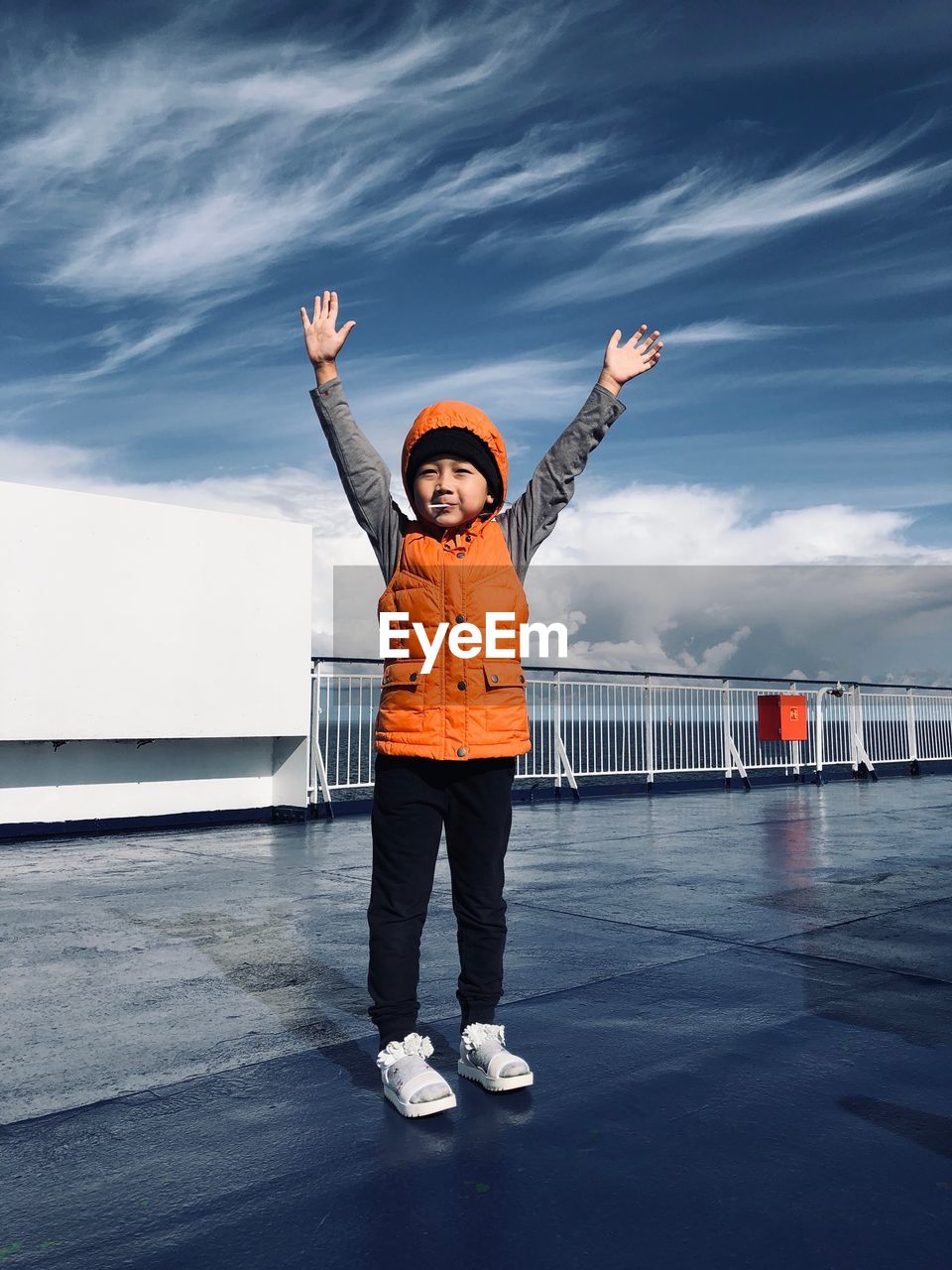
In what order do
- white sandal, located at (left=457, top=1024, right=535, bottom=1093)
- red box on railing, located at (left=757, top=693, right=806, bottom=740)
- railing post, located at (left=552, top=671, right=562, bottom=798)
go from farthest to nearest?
red box on railing, located at (left=757, top=693, right=806, bottom=740)
railing post, located at (left=552, top=671, right=562, bottom=798)
white sandal, located at (left=457, top=1024, right=535, bottom=1093)

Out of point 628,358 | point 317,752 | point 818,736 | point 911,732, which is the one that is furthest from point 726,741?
point 628,358

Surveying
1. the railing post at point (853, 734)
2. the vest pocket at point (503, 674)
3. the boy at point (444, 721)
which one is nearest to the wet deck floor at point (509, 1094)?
the boy at point (444, 721)

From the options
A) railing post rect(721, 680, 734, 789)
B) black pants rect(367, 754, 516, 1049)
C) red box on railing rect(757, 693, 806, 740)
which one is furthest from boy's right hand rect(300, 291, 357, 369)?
red box on railing rect(757, 693, 806, 740)

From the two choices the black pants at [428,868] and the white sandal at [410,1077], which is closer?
the white sandal at [410,1077]

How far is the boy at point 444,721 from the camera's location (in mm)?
2248

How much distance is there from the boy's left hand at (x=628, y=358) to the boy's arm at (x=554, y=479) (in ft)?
0.16

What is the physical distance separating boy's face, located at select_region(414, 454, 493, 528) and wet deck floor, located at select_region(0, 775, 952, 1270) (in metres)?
1.36

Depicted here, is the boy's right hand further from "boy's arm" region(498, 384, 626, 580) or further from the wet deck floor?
the wet deck floor

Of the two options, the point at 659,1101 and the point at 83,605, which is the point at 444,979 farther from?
the point at 83,605

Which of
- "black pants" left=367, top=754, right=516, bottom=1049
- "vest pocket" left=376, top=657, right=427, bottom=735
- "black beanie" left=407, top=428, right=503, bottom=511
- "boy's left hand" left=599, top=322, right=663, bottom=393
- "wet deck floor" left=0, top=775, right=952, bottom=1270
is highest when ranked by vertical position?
"boy's left hand" left=599, top=322, right=663, bottom=393

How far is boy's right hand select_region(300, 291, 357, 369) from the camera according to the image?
2.53 metres

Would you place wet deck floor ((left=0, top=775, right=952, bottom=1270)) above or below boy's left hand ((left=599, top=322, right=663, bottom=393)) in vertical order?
below

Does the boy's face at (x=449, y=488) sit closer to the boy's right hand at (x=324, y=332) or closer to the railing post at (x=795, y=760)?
the boy's right hand at (x=324, y=332)

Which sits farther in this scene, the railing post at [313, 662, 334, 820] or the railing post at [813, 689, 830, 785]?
the railing post at [813, 689, 830, 785]
